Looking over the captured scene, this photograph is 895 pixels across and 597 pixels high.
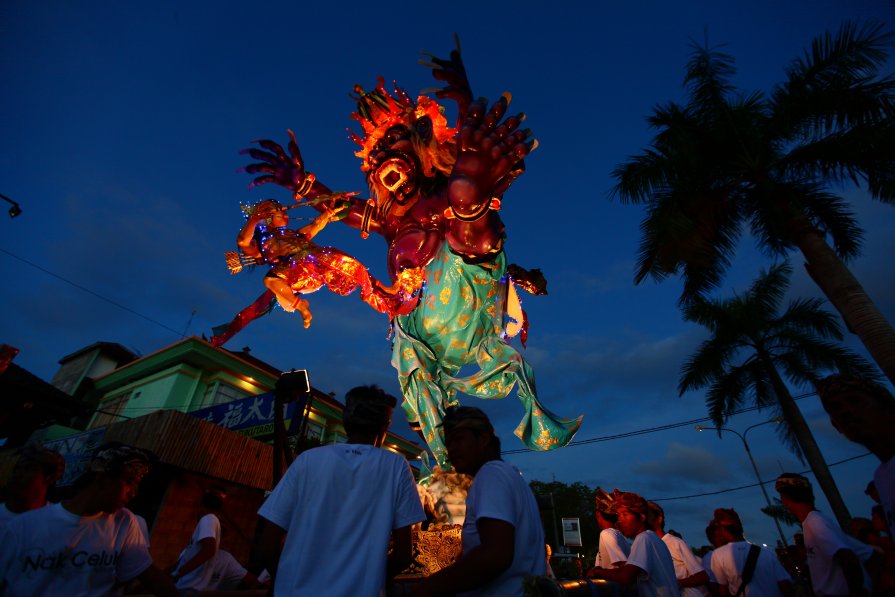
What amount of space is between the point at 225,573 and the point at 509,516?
3.75m

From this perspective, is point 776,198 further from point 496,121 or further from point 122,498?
point 122,498

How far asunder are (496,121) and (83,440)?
469 inches

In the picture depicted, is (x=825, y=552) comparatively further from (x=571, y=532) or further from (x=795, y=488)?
(x=571, y=532)

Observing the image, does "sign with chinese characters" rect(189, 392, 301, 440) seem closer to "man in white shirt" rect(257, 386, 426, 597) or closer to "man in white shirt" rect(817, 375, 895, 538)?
"man in white shirt" rect(257, 386, 426, 597)

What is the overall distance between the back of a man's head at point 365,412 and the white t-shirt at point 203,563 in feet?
8.51

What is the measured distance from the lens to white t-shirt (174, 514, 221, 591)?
12.0ft

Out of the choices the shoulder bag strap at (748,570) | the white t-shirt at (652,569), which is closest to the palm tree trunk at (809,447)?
the shoulder bag strap at (748,570)

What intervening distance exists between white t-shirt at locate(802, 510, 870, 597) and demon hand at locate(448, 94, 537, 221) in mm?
3023

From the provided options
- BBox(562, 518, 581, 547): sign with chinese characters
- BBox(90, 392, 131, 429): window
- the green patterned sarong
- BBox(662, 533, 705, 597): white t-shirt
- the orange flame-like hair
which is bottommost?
BBox(662, 533, 705, 597): white t-shirt

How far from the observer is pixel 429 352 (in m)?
4.07

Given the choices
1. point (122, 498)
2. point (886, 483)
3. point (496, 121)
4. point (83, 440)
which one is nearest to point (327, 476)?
point (122, 498)

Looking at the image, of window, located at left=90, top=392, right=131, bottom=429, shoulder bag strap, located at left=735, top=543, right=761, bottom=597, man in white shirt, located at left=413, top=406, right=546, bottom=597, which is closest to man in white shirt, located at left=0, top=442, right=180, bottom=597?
man in white shirt, located at left=413, top=406, right=546, bottom=597

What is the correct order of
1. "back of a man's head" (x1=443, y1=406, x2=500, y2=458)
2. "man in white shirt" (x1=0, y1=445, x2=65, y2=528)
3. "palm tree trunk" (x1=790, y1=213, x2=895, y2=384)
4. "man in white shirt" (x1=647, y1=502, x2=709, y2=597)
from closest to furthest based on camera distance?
"back of a man's head" (x1=443, y1=406, x2=500, y2=458) < "man in white shirt" (x1=0, y1=445, x2=65, y2=528) < "man in white shirt" (x1=647, y1=502, x2=709, y2=597) < "palm tree trunk" (x1=790, y1=213, x2=895, y2=384)

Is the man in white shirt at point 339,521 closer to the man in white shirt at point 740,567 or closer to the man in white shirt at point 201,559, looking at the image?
the man in white shirt at point 201,559
